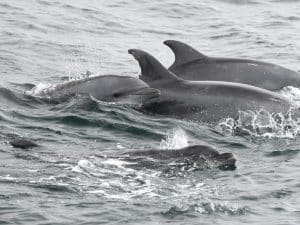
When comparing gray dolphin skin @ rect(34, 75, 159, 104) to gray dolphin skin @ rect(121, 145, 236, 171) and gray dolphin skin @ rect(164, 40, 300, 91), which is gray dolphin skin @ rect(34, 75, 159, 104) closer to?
gray dolphin skin @ rect(164, 40, 300, 91)

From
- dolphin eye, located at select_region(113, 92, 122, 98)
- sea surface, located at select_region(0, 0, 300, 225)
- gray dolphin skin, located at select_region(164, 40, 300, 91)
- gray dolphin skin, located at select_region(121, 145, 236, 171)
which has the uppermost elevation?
gray dolphin skin, located at select_region(164, 40, 300, 91)

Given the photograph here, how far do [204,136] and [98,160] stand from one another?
10.5 ft

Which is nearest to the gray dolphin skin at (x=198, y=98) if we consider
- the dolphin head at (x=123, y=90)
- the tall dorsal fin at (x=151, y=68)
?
the tall dorsal fin at (x=151, y=68)

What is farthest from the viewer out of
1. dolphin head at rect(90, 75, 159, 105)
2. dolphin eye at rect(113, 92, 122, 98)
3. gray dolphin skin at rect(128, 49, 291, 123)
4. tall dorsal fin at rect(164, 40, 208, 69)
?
tall dorsal fin at rect(164, 40, 208, 69)

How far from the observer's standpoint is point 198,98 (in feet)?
54.3

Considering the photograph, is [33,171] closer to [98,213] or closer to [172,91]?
[98,213]

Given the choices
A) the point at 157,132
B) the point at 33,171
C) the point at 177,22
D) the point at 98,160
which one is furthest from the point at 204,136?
the point at 177,22

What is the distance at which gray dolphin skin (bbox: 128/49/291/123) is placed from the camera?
16375mm

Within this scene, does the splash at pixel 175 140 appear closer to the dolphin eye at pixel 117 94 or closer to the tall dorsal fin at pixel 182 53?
the dolphin eye at pixel 117 94

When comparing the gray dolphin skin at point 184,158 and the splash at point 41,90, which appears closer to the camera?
the gray dolphin skin at point 184,158

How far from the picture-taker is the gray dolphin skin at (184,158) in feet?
41.5

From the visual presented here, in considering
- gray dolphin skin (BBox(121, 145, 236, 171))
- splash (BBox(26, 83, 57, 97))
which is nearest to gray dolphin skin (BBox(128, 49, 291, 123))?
splash (BBox(26, 83, 57, 97))

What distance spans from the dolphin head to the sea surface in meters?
0.24

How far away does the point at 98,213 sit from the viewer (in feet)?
35.6
